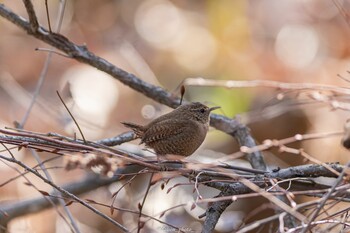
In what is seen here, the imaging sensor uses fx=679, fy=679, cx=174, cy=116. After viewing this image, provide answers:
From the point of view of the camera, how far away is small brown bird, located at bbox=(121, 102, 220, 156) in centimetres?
338

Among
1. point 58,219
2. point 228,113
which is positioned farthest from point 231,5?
point 58,219

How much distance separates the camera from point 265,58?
5.86m

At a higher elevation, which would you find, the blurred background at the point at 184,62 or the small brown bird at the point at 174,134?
the blurred background at the point at 184,62

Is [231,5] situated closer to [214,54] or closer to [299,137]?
[214,54]

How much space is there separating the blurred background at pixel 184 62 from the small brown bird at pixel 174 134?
137 centimetres

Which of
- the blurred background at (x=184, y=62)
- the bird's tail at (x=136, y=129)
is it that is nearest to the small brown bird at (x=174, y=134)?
the bird's tail at (x=136, y=129)

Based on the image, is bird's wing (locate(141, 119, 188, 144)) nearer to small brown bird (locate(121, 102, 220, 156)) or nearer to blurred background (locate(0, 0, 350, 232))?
small brown bird (locate(121, 102, 220, 156))

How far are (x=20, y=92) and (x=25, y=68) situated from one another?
70cm

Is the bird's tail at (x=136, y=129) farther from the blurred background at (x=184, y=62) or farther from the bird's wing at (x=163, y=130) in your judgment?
the blurred background at (x=184, y=62)

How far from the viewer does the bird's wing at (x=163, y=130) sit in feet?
11.1

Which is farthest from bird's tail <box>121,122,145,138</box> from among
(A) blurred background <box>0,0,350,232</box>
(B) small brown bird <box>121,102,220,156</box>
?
(A) blurred background <box>0,0,350,232</box>

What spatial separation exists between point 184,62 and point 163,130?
271 centimetres

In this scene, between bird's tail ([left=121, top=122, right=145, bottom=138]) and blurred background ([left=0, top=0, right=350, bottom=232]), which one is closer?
bird's tail ([left=121, top=122, right=145, bottom=138])

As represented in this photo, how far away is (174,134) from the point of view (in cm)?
342
